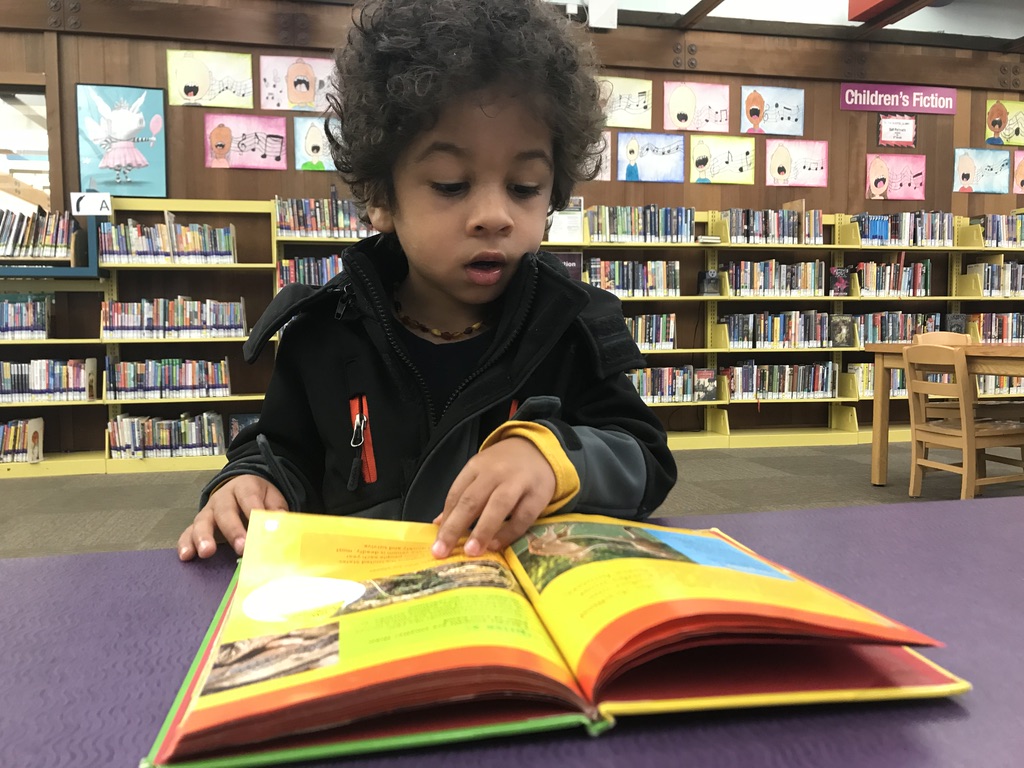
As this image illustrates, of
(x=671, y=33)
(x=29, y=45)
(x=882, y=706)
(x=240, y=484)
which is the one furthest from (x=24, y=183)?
(x=882, y=706)

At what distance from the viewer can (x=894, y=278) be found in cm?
455

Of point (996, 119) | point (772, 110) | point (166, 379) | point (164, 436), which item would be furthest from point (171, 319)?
point (996, 119)

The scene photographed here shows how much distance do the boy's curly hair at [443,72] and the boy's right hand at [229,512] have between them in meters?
0.40

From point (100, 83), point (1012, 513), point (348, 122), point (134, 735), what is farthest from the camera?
point (100, 83)

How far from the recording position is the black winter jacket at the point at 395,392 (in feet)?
2.62

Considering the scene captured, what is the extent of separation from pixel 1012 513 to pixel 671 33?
4515mm

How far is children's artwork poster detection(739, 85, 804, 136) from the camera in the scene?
4.57 metres

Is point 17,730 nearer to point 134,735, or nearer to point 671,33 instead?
point 134,735

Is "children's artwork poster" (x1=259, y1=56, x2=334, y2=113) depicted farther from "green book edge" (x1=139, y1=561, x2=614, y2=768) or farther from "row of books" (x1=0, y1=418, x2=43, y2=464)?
"green book edge" (x1=139, y1=561, x2=614, y2=768)

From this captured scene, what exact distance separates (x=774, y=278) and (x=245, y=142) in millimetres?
3453

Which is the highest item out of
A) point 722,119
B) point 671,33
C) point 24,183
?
point 671,33

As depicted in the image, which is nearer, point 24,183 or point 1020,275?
point 24,183

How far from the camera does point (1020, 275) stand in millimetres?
4648

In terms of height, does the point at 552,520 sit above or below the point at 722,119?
below
